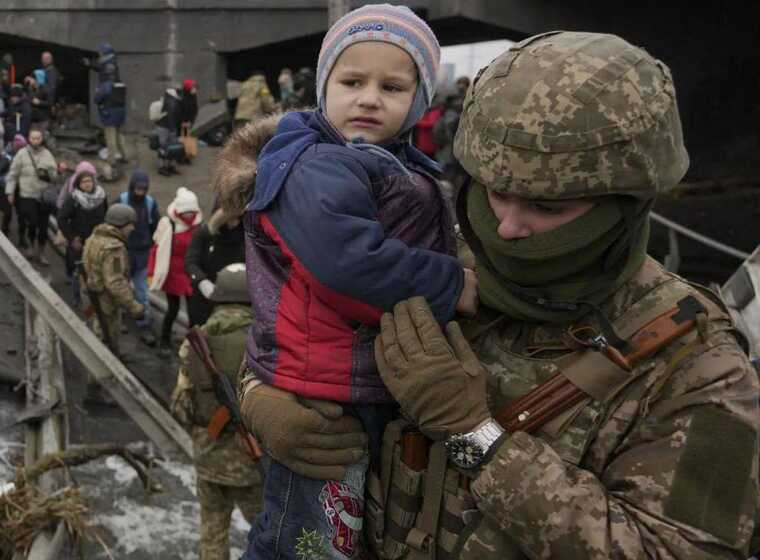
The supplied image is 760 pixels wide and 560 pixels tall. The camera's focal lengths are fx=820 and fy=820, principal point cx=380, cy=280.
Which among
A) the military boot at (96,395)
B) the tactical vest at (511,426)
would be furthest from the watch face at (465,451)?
the military boot at (96,395)

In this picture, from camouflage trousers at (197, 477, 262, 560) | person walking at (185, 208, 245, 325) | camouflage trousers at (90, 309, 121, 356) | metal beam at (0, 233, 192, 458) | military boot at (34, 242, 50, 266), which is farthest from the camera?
military boot at (34, 242, 50, 266)

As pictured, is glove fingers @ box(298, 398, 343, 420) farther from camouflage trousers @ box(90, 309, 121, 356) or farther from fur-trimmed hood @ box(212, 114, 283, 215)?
camouflage trousers @ box(90, 309, 121, 356)

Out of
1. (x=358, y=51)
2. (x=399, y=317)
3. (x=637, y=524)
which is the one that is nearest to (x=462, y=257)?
(x=399, y=317)

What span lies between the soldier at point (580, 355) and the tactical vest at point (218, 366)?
2261mm

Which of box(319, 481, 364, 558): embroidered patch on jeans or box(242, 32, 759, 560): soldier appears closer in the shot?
box(242, 32, 759, 560): soldier

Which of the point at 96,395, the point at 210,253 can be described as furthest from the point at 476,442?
the point at 96,395

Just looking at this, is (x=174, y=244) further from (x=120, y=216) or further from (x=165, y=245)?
(x=120, y=216)

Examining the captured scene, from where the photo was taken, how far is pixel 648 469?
147 centimetres

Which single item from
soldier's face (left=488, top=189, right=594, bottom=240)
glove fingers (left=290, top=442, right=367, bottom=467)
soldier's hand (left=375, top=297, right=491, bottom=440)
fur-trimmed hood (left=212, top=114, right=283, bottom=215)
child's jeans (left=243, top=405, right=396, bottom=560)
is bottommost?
child's jeans (left=243, top=405, right=396, bottom=560)

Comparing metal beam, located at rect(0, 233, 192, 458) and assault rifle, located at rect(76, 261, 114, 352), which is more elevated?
metal beam, located at rect(0, 233, 192, 458)

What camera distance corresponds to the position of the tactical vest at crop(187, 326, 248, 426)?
12.7 feet

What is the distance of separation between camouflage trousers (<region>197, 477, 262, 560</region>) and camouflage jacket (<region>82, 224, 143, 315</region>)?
3.57m

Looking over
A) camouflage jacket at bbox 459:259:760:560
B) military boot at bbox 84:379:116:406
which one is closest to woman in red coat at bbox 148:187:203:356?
military boot at bbox 84:379:116:406

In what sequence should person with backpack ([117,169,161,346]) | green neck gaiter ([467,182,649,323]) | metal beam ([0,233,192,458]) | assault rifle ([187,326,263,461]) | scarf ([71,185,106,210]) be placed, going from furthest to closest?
scarf ([71,185,106,210]) → person with backpack ([117,169,161,346]) → metal beam ([0,233,192,458]) → assault rifle ([187,326,263,461]) → green neck gaiter ([467,182,649,323])
